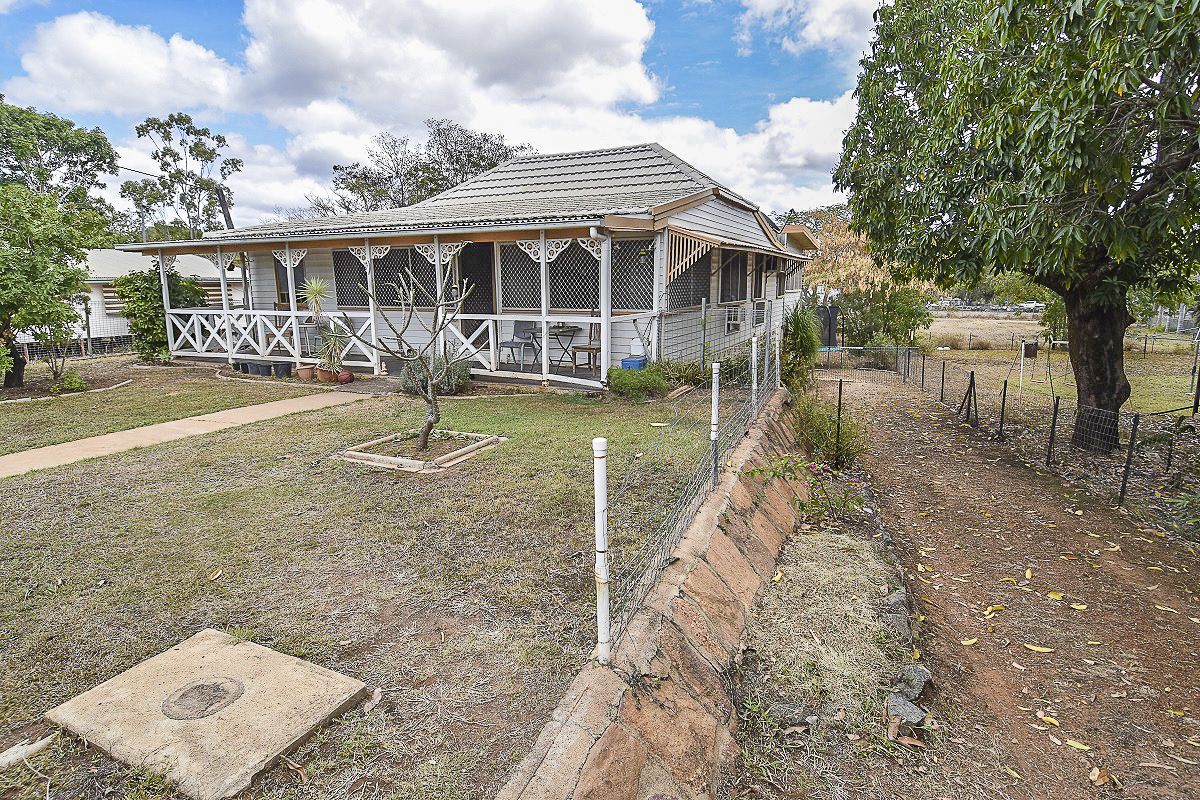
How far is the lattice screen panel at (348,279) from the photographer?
44.4ft

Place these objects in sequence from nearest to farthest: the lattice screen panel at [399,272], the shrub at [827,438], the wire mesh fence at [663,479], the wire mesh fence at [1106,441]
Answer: the wire mesh fence at [663,479] < the wire mesh fence at [1106,441] < the shrub at [827,438] < the lattice screen panel at [399,272]

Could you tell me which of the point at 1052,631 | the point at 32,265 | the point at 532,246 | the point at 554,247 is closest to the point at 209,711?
the point at 1052,631

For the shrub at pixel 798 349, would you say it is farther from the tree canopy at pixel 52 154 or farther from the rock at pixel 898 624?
the tree canopy at pixel 52 154

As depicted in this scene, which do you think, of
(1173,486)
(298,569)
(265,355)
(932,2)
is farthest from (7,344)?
(1173,486)

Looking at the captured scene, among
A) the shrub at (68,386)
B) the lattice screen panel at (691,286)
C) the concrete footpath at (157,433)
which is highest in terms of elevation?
the lattice screen panel at (691,286)

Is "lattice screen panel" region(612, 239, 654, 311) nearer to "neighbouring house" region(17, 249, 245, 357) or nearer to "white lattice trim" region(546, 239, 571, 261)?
"white lattice trim" region(546, 239, 571, 261)

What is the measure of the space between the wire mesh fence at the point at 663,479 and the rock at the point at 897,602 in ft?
4.59

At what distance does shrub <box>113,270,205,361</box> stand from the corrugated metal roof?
2003 millimetres

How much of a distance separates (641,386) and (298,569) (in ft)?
20.1

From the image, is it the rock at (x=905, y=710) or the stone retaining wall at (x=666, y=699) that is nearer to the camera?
the stone retaining wall at (x=666, y=699)

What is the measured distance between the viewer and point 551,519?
4895 millimetres

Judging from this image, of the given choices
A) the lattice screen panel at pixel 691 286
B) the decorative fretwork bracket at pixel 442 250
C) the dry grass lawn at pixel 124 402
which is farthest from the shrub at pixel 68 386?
the lattice screen panel at pixel 691 286

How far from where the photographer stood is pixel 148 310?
14453 mm

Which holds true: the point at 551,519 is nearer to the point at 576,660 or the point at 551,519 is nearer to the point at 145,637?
the point at 576,660
